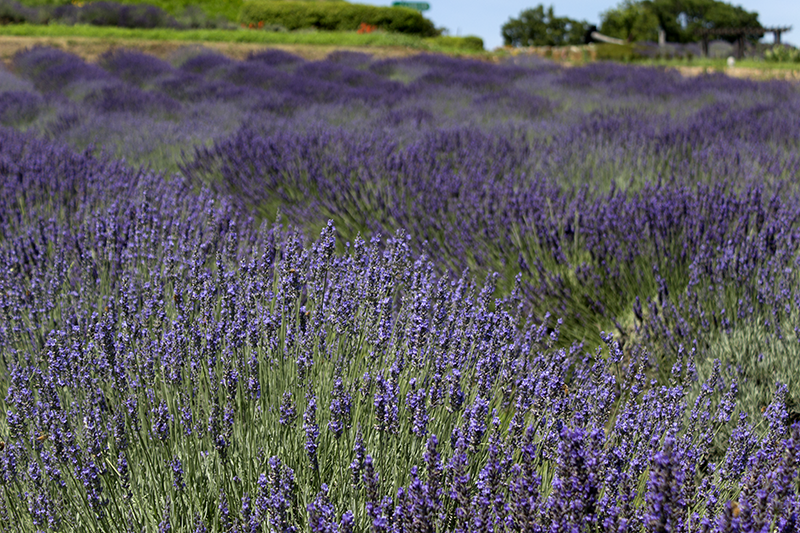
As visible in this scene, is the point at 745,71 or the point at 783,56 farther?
the point at 783,56

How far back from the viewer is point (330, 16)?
71.3ft

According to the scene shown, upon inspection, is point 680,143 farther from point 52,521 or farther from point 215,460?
point 52,521

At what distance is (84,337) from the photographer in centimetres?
184

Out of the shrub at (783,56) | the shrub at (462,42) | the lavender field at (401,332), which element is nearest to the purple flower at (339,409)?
the lavender field at (401,332)

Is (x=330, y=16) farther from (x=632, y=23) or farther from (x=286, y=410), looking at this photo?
(x=632, y=23)

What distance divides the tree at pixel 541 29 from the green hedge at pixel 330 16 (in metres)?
19.8

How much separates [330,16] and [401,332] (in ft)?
72.7

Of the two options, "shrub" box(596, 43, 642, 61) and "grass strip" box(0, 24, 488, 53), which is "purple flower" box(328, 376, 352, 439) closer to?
"grass strip" box(0, 24, 488, 53)

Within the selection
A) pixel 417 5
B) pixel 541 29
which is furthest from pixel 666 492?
pixel 541 29

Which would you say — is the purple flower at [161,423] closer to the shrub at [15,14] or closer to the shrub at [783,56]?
the shrub at [783,56]

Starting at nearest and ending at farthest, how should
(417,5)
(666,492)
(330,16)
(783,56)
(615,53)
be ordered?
(666,492) < (783,56) < (615,53) < (330,16) < (417,5)

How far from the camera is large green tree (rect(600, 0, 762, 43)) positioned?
39.0 metres

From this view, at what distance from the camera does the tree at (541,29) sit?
38875 mm

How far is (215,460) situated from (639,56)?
20.5 metres
